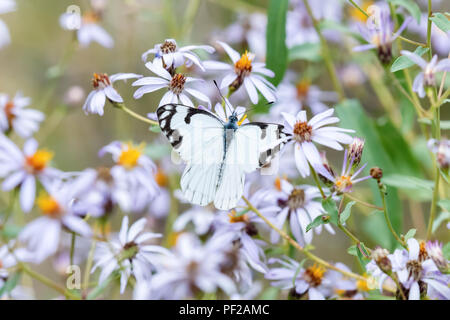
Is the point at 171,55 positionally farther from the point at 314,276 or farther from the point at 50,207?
the point at 314,276

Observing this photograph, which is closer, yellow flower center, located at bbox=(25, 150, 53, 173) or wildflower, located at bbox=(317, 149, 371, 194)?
wildflower, located at bbox=(317, 149, 371, 194)

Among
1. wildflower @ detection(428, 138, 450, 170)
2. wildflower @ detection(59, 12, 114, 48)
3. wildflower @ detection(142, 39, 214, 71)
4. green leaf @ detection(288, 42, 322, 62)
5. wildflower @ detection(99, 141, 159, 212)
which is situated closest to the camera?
wildflower @ detection(428, 138, 450, 170)

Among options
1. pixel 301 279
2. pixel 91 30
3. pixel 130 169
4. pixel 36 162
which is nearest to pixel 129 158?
pixel 130 169

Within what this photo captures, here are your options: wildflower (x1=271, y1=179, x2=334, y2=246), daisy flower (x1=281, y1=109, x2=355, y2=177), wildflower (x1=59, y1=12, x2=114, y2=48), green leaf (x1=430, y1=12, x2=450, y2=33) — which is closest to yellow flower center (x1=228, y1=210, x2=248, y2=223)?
wildflower (x1=271, y1=179, x2=334, y2=246)

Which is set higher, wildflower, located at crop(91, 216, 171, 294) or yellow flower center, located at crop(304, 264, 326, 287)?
wildflower, located at crop(91, 216, 171, 294)

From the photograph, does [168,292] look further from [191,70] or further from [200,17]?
[200,17]

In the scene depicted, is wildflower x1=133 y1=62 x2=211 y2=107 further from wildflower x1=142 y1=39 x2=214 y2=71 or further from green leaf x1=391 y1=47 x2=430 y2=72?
green leaf x1=391 y1=47 x2=430 y2=72

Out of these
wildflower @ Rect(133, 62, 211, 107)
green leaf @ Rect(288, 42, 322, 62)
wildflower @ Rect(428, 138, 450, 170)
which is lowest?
wildflower @ Rect(428, 138, 450, 170)
